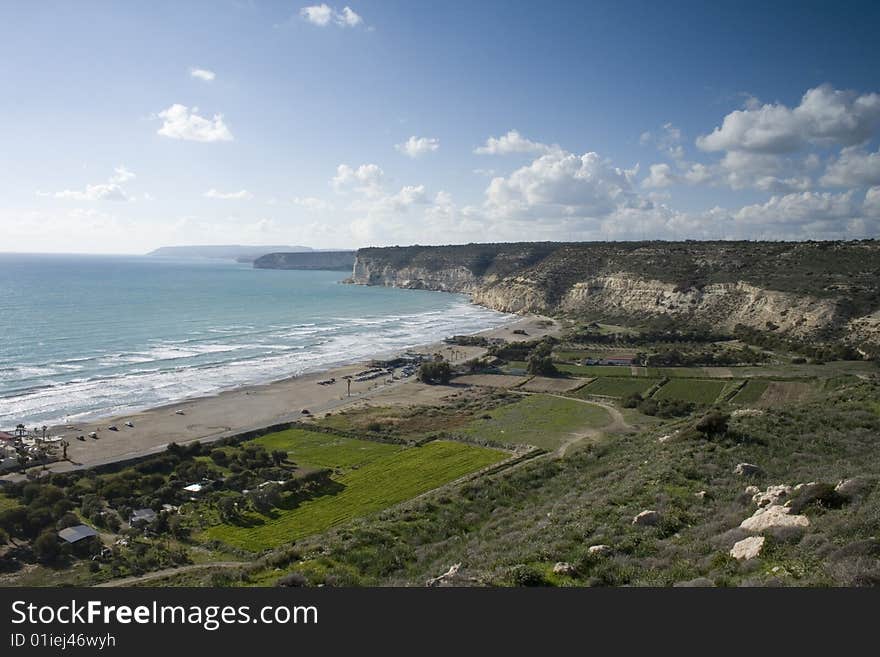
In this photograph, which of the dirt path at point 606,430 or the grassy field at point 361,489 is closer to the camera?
the grassy field at point 361,489

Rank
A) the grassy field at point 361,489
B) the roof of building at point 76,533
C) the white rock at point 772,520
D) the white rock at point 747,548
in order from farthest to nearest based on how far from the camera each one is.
→ the grassy field at point 361,489 < the roof of building at point 76,533 < the white rock at point 772,520 < the white rock at point 747,548

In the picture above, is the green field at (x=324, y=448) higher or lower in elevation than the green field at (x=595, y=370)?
lower

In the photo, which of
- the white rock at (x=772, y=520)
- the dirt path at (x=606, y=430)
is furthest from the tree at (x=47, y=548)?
the white rock at (x=772, y=520)

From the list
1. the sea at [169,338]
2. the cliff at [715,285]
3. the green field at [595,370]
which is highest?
the cliff at [715,285]

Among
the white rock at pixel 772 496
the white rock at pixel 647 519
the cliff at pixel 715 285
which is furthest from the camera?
the cliff at pixel 715 285

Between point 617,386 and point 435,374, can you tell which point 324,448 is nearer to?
point 435,374

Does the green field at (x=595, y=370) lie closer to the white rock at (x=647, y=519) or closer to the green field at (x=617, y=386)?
the green field at (x=617, y=386)

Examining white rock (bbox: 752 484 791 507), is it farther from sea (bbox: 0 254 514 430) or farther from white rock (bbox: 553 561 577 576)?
sea (bbox: 0 254 514 430)
